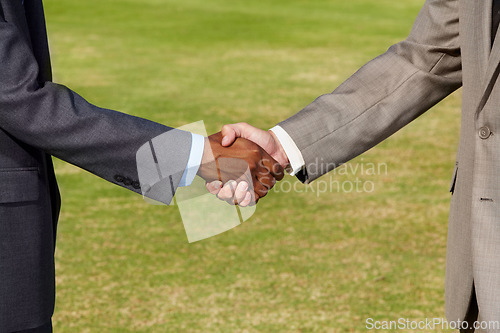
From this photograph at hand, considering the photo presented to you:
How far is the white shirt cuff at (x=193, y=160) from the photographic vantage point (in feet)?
9.22

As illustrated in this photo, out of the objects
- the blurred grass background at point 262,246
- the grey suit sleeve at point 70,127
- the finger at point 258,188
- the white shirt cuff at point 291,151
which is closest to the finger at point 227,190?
the finger at point 258,188

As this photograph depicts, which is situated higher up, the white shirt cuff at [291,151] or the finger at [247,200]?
the white shirt cuff at [291,151]

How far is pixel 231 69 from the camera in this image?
1407 centimetres

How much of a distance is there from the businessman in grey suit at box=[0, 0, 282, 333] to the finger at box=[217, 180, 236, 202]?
424mm

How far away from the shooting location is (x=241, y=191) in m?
3.17

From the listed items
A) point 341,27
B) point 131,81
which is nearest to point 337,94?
point 131,81

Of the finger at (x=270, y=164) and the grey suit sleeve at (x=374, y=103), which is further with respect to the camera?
the finger at (x=270, y=164)

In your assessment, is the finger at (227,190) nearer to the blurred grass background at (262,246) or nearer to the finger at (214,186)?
the finger at (214,186)

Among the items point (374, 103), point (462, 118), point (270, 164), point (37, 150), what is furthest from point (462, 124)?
point (37, 150)

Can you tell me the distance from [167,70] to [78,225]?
7.95 m

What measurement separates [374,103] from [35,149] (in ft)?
4.47

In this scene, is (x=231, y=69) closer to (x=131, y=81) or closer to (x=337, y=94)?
(x=131, y=81)

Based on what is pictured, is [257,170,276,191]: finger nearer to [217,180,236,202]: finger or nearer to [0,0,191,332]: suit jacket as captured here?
[217,180,236,202]: finger

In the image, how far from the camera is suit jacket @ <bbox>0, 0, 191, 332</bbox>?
2.42 m
